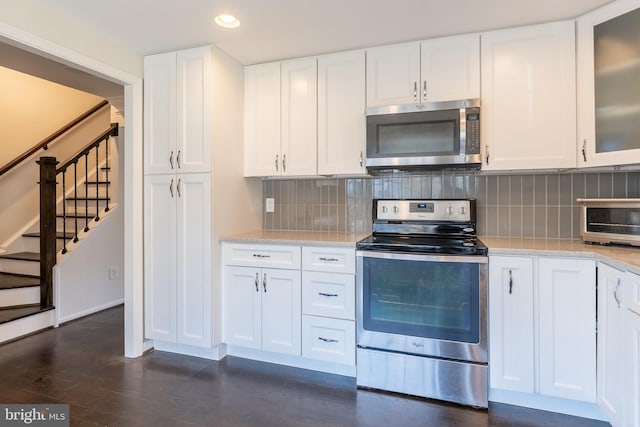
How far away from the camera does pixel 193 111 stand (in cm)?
262

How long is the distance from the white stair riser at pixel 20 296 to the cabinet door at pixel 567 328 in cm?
413

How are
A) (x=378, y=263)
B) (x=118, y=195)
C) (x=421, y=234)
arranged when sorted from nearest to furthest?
(x=378, y=263) < (x=421, y=234) < (x=118, y=195)

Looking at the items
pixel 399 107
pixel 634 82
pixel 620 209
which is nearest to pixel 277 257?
pixel 399 107

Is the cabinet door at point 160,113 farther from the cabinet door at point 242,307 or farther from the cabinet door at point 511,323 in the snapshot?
the cabinet door at point 511,323

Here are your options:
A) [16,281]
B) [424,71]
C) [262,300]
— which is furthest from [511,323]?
[16,281]

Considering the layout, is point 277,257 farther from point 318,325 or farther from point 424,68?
point 424,68

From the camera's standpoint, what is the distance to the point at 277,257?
254cm

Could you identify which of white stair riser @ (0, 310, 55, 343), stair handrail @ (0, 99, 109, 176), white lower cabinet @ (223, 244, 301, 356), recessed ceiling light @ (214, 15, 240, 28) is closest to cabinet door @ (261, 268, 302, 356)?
white lower cabinet @ (223, 244, 301, 356)

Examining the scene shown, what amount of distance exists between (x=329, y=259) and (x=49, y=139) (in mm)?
3945

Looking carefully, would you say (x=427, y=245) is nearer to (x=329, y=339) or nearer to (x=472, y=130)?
(x=472, y=130)

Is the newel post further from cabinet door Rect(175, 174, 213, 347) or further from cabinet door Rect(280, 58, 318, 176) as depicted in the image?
cabinet door Rect(280, 58, 318, 176)

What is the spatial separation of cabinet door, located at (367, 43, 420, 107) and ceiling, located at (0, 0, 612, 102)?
8cm

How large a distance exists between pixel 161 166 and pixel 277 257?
115 cm

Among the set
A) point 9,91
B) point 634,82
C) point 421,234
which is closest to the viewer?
point 634,82
